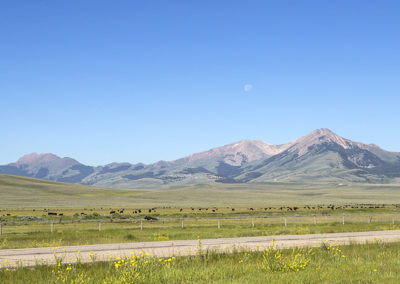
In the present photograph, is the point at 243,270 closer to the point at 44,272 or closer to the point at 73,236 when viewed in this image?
the point at 44,272

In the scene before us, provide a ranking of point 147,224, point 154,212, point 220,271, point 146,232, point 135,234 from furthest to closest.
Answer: point 154,212, point 147,224, point 146,232, point 135,234, point 220,271

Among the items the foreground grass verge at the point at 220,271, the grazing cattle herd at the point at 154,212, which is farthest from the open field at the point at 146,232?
the grazing cattle herd at the point at 154,212

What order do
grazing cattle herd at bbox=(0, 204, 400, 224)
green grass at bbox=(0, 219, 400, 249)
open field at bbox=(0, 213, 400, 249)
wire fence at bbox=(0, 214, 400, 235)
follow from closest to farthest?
1. green grass at bbox=(0, 219, 400, 249)
2. open field at bbox=(0, 213, 400, 249)
3. wire fence at bbox=(0, 214, 400, 235)
4. grazing cattle herd at bbox=(0, 204, 400, 224)

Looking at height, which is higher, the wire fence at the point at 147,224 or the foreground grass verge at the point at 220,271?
the foreground grass verge at the point at 220,271

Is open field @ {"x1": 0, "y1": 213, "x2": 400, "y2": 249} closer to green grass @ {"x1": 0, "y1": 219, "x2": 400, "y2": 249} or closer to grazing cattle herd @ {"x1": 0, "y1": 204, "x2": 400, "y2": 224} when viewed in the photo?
green grass @ {"x1": 0, "y1": 219, "x2": 400, "y2": 249}

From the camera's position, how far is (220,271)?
16031mm

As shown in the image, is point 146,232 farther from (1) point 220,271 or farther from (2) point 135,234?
(1) point 220,271

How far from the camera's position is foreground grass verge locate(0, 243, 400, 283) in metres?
14.7

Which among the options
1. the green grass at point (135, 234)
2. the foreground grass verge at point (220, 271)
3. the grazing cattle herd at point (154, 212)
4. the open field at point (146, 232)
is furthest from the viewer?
the grazing cattle herd at point (154, 212)

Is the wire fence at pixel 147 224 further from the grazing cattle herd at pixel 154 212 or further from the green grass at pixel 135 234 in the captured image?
the grazing cattle herd at pixel 154 212

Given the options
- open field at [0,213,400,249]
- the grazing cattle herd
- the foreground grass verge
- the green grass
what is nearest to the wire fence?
open field at [0,213,400,249]

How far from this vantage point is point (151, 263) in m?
15.7

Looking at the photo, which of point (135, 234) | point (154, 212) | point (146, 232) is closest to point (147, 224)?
point (146, 232)

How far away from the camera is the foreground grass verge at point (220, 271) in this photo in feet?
48.1
